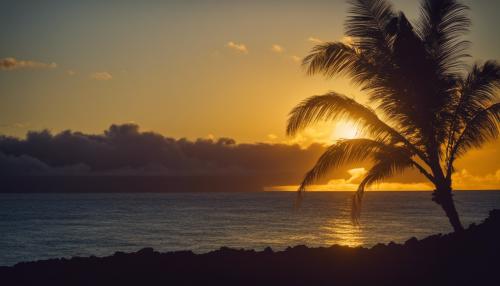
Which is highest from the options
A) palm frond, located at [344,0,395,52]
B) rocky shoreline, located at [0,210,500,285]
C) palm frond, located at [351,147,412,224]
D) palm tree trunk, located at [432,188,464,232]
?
palm frond, located at [344,0,395,52]

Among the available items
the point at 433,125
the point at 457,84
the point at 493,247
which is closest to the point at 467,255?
the point at 493,247

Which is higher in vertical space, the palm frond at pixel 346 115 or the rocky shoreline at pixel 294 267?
the palm frond at pixel 346 115

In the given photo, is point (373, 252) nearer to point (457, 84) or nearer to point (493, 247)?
point (493, 247)

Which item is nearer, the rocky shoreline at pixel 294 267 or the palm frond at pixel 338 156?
the rocky shoreline at pixel 294 267

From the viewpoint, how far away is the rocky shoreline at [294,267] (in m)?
10.2

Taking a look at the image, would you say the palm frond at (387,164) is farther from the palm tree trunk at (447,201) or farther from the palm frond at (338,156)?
the palm tree trunk at (447,201)

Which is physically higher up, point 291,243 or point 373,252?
point 373,252

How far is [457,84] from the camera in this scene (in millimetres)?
15156

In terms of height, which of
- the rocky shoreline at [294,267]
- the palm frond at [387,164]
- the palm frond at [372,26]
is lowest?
the rocky shoreline at [294,267]

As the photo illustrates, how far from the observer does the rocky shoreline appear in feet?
33.4

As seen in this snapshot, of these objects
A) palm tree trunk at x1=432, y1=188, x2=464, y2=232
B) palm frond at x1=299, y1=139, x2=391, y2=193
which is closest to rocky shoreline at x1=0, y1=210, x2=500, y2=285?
palm tree trunk at x1=432, y1=188, x2=464, y2=232

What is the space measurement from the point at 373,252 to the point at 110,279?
5545 millimetres

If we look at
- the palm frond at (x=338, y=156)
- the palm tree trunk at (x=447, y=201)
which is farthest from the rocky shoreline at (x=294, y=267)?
the palm frond at (x=338, y=156)

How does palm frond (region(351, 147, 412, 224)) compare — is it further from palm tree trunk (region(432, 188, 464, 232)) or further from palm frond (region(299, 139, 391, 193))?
palm tree trunk (region(432, 188, 464, 232))
